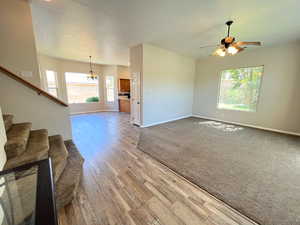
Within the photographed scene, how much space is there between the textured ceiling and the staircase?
2365 mm

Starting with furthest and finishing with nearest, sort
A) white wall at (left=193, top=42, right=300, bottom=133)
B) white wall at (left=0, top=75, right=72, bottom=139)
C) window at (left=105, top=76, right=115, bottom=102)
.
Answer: window at (left=105, top=76, right=115, bottom=102)
white wall at (left=193, top=42, right=300, bottom=133)
white wall at (left=0, top=75, right=72, bottom=139)

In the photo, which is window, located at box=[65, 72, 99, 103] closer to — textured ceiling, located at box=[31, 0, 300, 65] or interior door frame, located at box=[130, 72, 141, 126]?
textured ceiling, located at box=[31, 0, 300, 65]

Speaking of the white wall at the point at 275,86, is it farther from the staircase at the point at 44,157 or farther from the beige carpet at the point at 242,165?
the staircase at the point at 44,157

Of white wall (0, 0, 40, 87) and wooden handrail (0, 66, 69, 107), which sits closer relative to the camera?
wooden handrail (0, 66, 69, 107)

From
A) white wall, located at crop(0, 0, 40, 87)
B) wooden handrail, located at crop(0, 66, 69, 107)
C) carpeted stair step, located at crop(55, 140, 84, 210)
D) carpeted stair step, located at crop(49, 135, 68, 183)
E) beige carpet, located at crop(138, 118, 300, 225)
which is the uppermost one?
white wall, located at crop(0, 0, 40, 87)

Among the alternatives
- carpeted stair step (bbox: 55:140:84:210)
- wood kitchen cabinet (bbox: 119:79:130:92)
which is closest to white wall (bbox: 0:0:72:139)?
carpeted stair step (bbox: 55:140:84:210)

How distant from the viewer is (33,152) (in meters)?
1.55

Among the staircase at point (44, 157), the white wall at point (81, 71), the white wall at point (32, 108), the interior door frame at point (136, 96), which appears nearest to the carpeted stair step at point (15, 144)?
the staircase at point (44, 157)

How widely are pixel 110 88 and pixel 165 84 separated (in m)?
4.23

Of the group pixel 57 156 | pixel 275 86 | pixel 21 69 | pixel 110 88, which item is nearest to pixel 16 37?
pixel 21 69

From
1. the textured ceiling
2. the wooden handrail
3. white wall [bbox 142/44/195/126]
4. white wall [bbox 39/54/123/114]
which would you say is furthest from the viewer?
white wall [bbox 39/54/123/114]

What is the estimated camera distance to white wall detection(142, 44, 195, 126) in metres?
4.34

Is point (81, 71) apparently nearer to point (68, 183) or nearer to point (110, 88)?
point (110, 88)

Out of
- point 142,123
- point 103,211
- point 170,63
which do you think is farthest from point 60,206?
point 170,63
